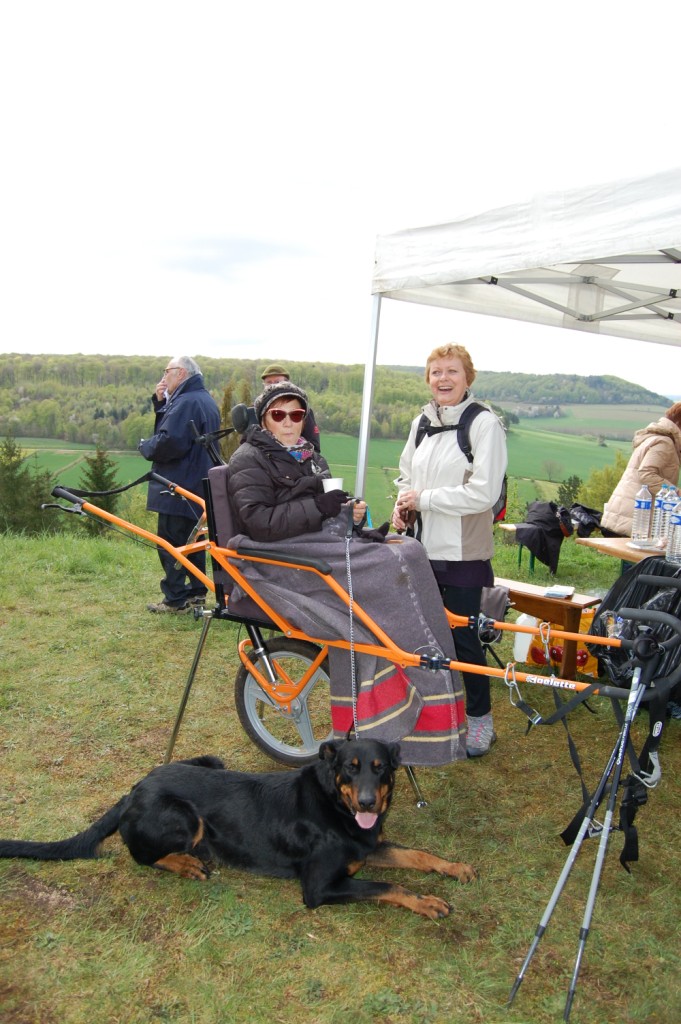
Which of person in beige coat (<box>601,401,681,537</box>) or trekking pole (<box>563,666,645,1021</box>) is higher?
person in beige coat (<box>601,401,681,537</box>)

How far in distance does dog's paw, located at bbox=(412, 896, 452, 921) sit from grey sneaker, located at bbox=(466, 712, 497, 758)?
1.21 m

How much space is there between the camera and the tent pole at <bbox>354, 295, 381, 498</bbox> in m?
4.62

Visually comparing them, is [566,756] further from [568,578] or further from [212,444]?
[568,578]

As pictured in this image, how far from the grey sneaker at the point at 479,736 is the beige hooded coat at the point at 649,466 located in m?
2.45

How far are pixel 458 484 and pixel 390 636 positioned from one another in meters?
0.83

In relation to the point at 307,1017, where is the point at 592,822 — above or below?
above

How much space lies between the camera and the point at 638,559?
164 inches

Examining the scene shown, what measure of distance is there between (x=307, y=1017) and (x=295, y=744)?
170 centimetres

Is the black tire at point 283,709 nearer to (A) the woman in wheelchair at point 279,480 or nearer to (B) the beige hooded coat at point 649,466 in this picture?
(A) the woman in wheelchair at point 279,480

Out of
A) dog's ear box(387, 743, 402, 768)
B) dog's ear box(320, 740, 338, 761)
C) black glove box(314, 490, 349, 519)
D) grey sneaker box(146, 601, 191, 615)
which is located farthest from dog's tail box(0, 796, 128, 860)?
grey sneaker box(146, 601, 191, 615)

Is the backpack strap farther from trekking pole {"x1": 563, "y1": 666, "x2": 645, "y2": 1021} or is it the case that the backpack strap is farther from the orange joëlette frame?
trekking pole {"x1": 563, "y1": 666, "x2": 645, "y2": 1021}

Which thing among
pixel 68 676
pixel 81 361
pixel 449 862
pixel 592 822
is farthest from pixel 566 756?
pixel 81 361

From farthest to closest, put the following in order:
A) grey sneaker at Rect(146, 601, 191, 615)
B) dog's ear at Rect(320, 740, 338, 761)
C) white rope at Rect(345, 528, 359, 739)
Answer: grey sneaker at Rect(146, 601, 191, 615), white rope at Rect(345, 528, 359, 739), dog's ear at Rect(320, 740, 338, 761)

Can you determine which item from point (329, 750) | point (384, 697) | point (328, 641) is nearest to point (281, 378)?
point (328, 641)
